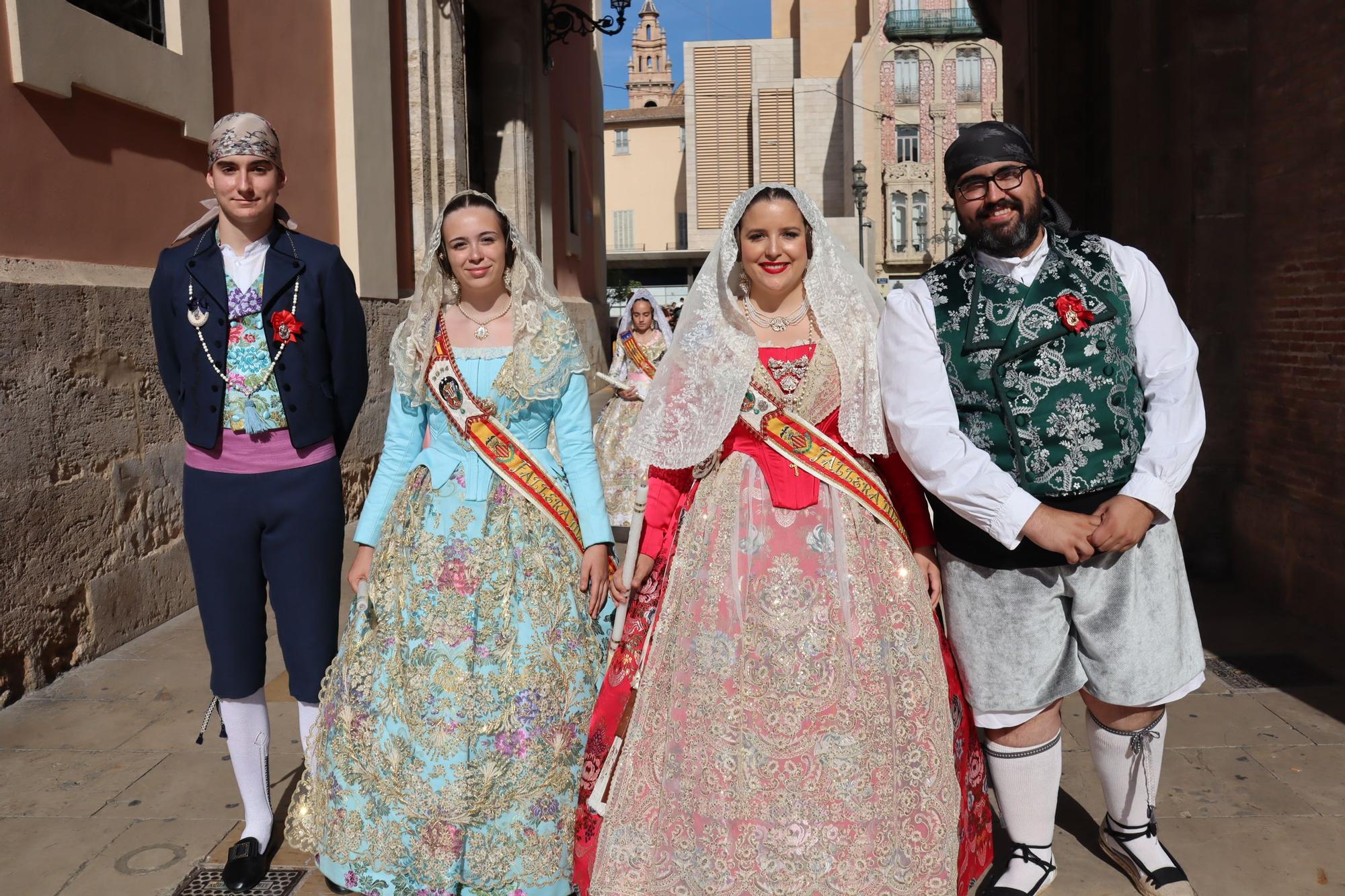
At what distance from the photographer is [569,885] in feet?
9.45

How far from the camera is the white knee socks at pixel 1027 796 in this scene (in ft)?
9.30

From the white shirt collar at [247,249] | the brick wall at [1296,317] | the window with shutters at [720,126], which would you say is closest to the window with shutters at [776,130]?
the window with shutters at [720,126]

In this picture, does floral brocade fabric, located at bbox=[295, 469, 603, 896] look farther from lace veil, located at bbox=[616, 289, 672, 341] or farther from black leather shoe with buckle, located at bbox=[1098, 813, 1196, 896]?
lace veil, located at bbox=[616, 289, 672, 341]

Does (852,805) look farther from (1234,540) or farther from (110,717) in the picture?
(1234,540)

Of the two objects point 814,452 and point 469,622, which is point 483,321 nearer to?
point 469,622

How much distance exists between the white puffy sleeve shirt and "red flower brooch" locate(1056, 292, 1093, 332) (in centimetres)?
12

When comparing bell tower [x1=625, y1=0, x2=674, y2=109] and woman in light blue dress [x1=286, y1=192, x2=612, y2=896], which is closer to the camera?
woman in light blue dress [x1=286, y1=192, x2=612, y2=896]

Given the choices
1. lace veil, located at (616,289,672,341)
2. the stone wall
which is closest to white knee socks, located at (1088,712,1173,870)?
the stone wall

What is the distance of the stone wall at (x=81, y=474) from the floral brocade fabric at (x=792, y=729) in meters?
3.10

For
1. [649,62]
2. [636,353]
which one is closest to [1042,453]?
[636,353]

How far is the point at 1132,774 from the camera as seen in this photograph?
290 centimetres

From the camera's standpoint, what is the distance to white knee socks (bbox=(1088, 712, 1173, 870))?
286 centimetres

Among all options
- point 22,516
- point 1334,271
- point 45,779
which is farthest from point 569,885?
point 1334,271

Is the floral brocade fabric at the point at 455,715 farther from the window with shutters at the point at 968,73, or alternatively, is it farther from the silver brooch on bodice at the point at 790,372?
the window with shutters at the point at 968,73
